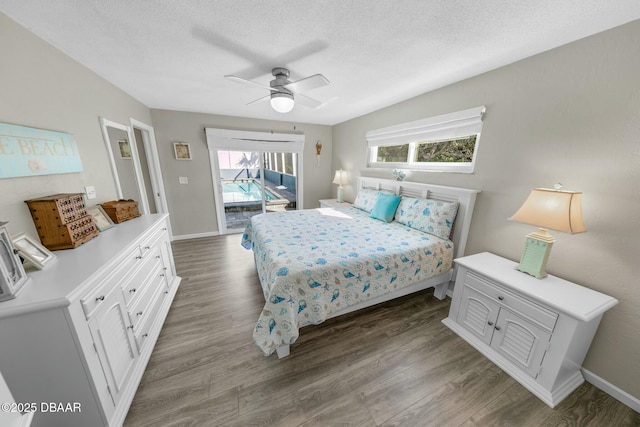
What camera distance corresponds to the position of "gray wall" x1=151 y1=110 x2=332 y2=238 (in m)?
3.52

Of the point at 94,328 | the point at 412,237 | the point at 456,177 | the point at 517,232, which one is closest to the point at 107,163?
the point at 94,328

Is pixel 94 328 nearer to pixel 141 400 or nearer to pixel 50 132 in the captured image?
pixel 141 400

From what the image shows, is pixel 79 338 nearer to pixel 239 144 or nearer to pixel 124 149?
pixel 124 149

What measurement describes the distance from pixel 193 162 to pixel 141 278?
273 centimetres

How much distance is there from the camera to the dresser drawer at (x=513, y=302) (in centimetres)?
134

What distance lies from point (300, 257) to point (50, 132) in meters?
1.95

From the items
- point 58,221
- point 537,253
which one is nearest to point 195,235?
point 58,221

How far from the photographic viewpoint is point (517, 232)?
184 cm

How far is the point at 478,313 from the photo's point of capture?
5.68ft

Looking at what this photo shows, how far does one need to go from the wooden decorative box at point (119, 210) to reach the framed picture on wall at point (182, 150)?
5.94 ft

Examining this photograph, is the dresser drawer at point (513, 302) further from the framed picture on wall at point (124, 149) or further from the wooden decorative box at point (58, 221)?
the framed picture on wall at point (124, 149)

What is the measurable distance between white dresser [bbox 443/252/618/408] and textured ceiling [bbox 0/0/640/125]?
1675mm

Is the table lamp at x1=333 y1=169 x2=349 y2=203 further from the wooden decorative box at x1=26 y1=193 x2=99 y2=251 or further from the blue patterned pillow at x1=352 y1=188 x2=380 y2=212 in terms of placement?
the wooden decorative box at x1=26 y1=193 x2=99 y2=251

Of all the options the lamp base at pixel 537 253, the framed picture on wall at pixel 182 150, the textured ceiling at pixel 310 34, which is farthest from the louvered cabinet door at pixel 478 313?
the framed picture on wall at pixel 182 150
